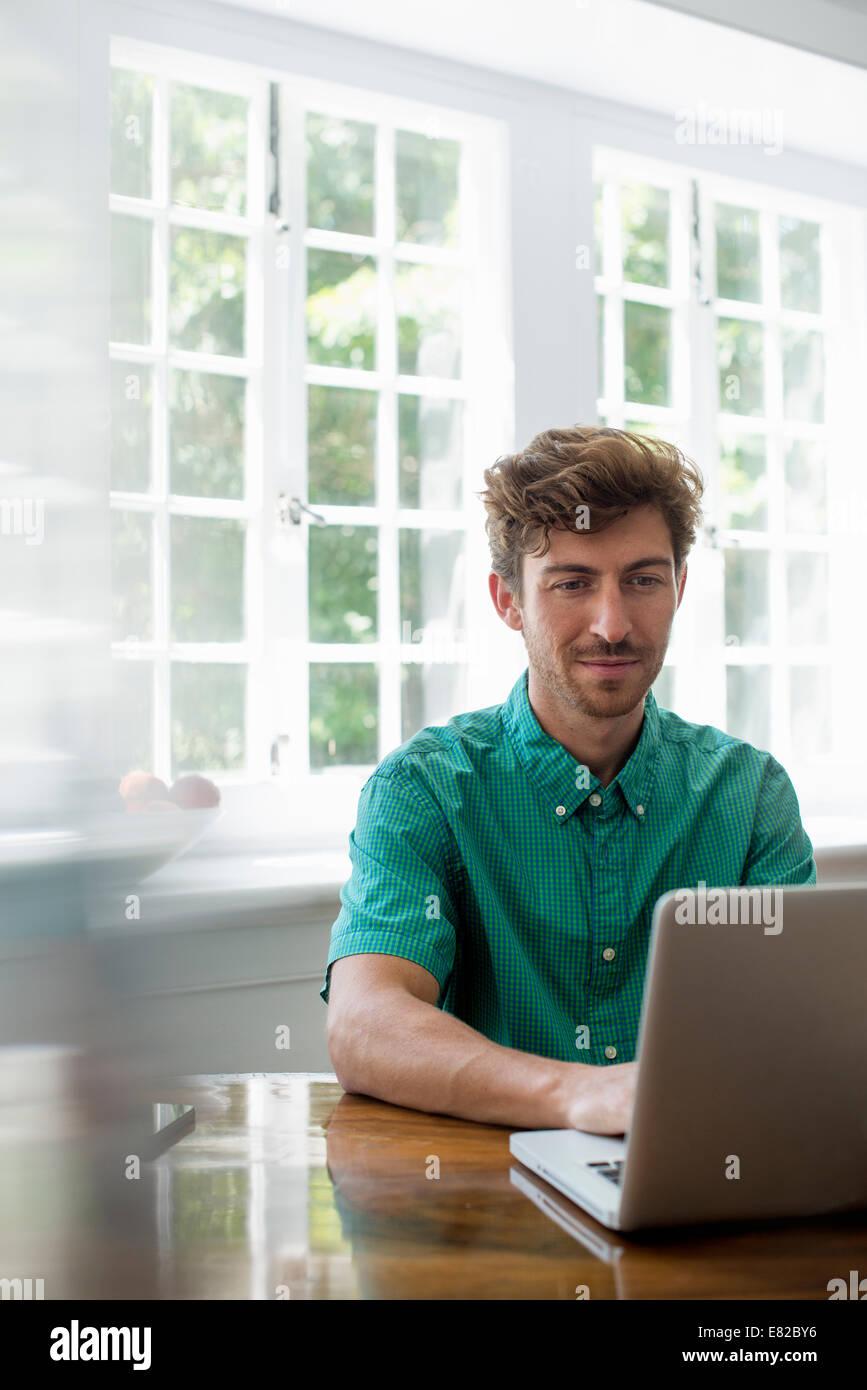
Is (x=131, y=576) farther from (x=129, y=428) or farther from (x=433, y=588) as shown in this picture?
(x=433, y=588)

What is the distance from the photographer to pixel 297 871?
2.14m

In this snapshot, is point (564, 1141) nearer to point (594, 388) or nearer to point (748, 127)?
point (594, 388)

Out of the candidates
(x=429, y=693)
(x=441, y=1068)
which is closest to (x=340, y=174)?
(x=429, y=693)

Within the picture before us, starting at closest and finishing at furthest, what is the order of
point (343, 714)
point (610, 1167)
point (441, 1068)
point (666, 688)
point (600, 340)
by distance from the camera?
point (610, 1167)
point (441, 1068)
point (343, 714)
point (600, 340)
point (666, 688)

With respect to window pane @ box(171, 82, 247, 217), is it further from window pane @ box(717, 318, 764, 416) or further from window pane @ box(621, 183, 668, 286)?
window pane @ box(717, 318, 764, 416)

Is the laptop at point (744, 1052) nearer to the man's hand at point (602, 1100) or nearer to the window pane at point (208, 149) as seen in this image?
the man's hand at point (602, 1100)

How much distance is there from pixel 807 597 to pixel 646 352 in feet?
2.63

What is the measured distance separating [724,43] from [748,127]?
40 centimetres

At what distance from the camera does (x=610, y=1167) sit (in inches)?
32.7

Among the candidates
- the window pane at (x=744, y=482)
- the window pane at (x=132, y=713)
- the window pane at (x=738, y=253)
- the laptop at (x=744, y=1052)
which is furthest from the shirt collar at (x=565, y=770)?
the window pane at (x=738, y=253)

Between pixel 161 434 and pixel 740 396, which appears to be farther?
pixel 740 396

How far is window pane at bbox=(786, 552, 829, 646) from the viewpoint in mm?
3246

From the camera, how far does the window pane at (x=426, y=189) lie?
257 cm
